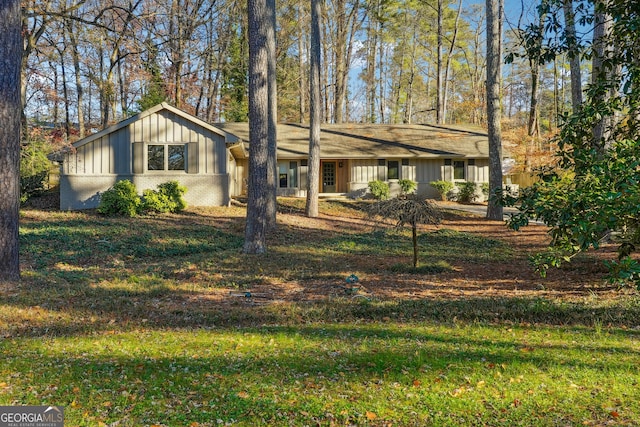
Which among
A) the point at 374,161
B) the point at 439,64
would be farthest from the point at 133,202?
the point at 439,64

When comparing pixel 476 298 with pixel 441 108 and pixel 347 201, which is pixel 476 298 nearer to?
pixel 347 201

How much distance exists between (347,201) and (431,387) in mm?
19545

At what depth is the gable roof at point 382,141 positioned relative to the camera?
2591 centimetres

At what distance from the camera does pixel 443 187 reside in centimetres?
2592

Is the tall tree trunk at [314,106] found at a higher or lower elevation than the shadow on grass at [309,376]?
higher

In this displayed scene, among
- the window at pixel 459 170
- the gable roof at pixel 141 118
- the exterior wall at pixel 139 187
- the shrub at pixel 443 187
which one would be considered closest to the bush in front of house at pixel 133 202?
the exterior wall at pixel 139 187

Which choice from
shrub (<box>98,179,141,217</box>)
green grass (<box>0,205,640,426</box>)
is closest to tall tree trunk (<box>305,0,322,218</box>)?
shrub (<box>98,179,141,217</box>)

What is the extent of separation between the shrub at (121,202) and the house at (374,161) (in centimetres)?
931

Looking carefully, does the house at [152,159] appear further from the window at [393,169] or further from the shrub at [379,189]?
the window at [393,169]

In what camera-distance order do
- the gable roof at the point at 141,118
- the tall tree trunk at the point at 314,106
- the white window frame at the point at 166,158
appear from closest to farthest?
the tall tree trunk at the point at 314,106 < the gable roof at the point at 141,118 < the white window frame at the point at 166,158

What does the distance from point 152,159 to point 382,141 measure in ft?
45.0

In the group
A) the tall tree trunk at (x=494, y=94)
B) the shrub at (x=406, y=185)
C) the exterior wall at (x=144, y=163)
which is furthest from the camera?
the shrub at (x=406, y=185)

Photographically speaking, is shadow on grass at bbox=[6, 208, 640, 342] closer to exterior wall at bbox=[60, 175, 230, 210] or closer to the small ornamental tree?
the small ornamental tree

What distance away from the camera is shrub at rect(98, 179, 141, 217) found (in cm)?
1691
